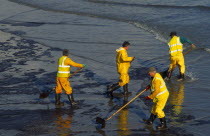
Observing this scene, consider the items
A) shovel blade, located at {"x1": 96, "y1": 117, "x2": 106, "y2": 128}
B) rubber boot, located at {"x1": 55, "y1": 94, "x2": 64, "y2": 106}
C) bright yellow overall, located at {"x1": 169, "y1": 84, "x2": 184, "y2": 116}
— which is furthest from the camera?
rubber boot, located at {"x1": 55, "y1": 94, "x2": 64, "y2": 106}

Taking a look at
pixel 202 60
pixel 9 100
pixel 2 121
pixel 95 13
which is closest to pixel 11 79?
pixel 9 100

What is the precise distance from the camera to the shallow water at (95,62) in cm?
1154

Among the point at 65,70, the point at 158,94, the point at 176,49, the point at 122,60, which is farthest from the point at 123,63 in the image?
the point at 158,94

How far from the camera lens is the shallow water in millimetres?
11539

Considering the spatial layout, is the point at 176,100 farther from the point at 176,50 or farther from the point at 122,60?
the point at 176,50

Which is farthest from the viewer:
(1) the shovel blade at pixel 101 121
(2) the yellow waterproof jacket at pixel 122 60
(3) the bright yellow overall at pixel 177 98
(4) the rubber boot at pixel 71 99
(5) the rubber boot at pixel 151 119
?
(2) the yellow waterproof jacket at pixel 122 60

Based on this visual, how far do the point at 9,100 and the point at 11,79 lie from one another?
228 centimetres

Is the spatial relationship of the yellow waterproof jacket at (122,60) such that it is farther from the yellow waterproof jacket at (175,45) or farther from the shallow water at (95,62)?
the yellow waterproof jacket at (175,45)

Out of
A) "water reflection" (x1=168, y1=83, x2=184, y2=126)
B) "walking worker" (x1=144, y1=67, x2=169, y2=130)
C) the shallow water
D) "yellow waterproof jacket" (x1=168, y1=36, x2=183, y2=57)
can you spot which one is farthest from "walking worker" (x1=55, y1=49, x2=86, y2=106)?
"yellow waterproof jacket" (x1=168, y1=36, x2=183, y2=57)

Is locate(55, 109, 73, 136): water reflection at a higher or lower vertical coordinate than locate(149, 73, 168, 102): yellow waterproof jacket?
lower

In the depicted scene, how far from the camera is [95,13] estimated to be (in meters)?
31.1

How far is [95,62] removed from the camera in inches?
707

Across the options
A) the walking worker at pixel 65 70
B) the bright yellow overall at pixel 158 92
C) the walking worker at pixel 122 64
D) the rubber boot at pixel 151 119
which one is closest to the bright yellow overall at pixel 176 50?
the walking worker at pixel 122 64

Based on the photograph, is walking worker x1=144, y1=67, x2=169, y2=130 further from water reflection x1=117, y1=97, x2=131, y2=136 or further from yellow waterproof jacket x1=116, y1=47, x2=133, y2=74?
yellow waterproof jacket x1=116, y1=47, x2=133, y2=74
